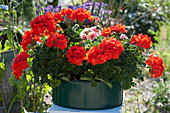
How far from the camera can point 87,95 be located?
5.09ft

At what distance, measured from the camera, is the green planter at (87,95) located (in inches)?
61.1

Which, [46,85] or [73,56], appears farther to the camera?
[46,85]

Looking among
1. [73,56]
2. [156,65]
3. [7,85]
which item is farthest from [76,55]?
[7,85]

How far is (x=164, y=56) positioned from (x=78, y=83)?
95.1 inches

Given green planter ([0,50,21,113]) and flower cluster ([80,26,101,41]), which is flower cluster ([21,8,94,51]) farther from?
green planter ([0,50,21,113])

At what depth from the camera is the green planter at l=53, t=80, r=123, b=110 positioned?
1551 millimetres

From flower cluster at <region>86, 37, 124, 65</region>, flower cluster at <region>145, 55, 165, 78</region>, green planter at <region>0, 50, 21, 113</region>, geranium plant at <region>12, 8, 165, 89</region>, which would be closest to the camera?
flower cluster at <region>86, 37, 124, 65</region>

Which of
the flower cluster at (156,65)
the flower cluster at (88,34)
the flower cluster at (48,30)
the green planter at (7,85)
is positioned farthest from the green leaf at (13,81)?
the flower cluster at (156,65)

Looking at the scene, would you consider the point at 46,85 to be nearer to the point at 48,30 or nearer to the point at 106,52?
the point at 48,30

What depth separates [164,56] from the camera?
11.9 ft

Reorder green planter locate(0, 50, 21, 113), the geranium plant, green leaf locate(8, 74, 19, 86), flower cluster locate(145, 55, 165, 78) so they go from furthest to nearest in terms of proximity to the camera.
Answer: green planter locate(0, 50, 21, 113) → green leaf locate(8, 74, 19, 86) → flower cluster locate(145, 55, 165, 78) → the geranium plant

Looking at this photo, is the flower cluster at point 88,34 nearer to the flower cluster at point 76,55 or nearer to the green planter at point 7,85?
the flower cluster at point 76,55

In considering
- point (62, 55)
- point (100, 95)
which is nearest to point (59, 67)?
point (62, 55)

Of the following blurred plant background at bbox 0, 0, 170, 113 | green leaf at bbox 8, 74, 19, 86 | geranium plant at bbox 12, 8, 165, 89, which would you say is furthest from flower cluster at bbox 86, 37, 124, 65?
green leaf at bbox 8, 74, 19, 86
